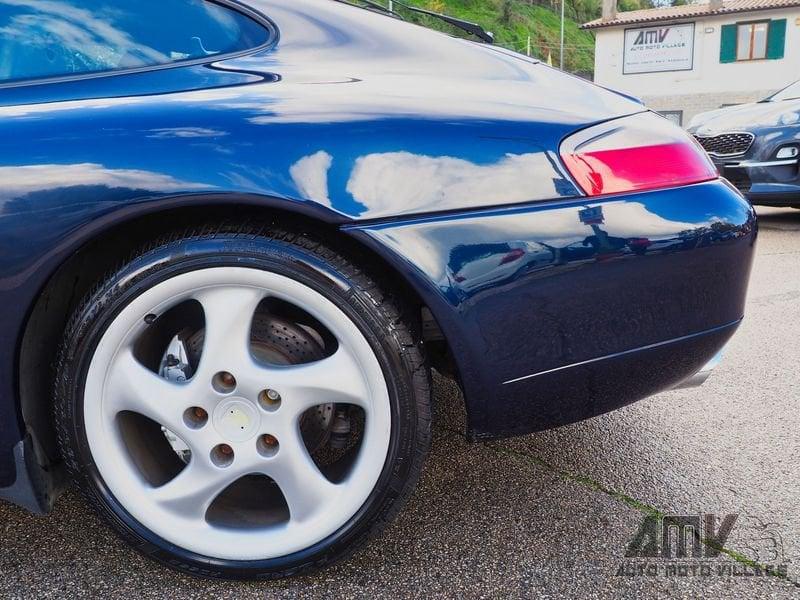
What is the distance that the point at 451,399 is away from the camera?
2.41 metres

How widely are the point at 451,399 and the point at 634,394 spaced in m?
0.93

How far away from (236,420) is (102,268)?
437mm

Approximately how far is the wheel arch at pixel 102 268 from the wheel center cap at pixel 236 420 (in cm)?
36

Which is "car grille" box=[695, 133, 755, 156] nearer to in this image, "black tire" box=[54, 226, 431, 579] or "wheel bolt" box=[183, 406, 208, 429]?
"black tire" box=[54, 226, 431, 579]

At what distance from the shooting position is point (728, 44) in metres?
28.6

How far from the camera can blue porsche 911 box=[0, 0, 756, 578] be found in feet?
4.39

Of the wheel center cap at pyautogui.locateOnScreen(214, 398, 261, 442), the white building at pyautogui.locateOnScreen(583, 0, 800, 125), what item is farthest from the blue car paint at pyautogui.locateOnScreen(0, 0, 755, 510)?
the white building at pyautogui.locateOnScreen(583, 0, 800, 125)

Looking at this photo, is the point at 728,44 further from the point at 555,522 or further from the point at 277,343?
the point at 277,343

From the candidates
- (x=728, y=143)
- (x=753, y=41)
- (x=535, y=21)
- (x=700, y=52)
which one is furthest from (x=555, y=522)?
(x=535, y=21)

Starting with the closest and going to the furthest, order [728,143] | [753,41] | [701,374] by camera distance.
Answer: [701,374] < [728,143] < [753,41]

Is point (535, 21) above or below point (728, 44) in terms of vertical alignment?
above

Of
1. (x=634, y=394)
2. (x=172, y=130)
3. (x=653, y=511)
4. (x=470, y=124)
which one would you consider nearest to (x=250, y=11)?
(x=172, y=130)

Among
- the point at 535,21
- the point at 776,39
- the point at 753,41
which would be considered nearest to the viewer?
the point at 776,39

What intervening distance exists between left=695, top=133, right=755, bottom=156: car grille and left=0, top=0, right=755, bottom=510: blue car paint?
16.3 ft
